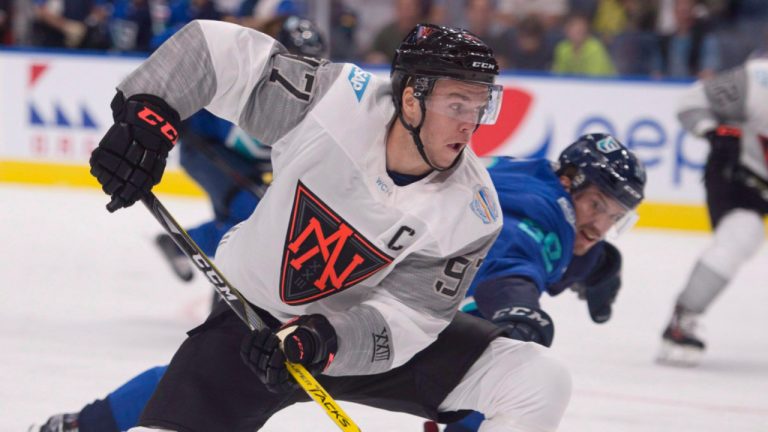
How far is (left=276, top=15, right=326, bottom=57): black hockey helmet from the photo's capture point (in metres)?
4.45

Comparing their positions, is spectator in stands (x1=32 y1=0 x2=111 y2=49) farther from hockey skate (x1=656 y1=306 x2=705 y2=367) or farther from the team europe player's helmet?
the team europe player's helmet

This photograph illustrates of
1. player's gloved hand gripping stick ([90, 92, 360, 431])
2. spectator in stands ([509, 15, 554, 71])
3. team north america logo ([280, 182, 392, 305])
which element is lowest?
spectator in stands ([509, 15, 554, 71])

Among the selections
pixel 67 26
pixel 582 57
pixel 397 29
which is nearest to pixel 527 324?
pixel 582 57

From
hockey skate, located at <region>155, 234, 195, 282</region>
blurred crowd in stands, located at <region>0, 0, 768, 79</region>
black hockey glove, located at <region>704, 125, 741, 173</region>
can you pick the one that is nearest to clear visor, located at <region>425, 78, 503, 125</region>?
black hockey glove, located at <region>704, 125, 741, 173</region>

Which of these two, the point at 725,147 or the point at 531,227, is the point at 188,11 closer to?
the point at 725,147

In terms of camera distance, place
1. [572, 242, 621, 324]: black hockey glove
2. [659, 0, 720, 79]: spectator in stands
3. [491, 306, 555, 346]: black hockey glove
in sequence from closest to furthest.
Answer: [491, 306, 555, 346]: black hockey glove < [572, 242, 621, 324]: black hockey glove < [659, 0, 720, 79]: spectator in stands

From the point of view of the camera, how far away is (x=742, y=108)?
15.7ft

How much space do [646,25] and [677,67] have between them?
1.19 feet

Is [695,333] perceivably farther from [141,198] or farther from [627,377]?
[141,198]

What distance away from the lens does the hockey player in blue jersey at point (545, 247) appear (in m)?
2.68

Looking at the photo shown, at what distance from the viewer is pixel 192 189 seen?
26.5 ft

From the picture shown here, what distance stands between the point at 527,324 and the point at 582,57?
205 inches

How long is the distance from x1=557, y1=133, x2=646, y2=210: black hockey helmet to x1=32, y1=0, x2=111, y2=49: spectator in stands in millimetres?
5958

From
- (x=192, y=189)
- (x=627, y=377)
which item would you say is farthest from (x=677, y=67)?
(x=627, y=377)
